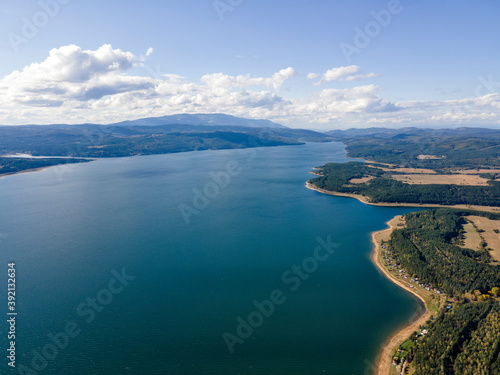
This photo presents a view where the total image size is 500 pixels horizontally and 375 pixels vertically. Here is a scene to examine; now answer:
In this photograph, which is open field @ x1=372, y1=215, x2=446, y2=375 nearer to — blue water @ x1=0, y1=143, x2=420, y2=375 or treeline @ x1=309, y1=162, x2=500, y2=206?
blue water @ x1=0, y1=143, x2=420, y2=375

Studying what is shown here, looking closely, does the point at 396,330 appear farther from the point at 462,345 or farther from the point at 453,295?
the point at 453,295

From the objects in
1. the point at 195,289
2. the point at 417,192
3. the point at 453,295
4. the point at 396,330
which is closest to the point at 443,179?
the point at 417,192

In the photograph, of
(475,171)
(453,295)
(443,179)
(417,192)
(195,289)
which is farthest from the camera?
(475,171)

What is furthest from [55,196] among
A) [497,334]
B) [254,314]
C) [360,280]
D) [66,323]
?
[497,334]

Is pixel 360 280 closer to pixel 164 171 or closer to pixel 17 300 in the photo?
pixel 17 300

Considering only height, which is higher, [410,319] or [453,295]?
[453,295]

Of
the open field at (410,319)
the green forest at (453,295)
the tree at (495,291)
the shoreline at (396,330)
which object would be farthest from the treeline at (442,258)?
the shoreline at (396,330)
